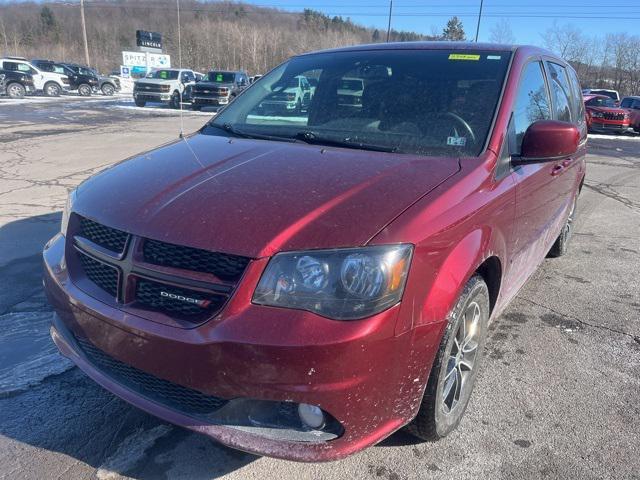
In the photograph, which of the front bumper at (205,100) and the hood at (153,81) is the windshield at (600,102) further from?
the hood at (153,81)

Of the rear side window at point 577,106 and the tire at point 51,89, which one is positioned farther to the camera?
the tire at point 51,89

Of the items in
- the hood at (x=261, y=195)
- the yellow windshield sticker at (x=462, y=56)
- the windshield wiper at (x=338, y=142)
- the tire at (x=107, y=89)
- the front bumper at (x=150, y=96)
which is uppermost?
the yellow windshield sticker at (x=462, y=56)

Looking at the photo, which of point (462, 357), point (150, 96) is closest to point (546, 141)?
point (462, 357)

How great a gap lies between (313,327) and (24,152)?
1065 cm

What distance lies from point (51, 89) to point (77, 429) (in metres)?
33.6

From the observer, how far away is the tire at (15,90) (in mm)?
27922

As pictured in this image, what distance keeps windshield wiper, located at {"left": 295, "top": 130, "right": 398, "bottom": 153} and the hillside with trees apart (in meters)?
54.9

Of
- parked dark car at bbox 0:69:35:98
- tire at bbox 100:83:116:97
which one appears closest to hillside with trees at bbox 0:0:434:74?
tire at bbox 100:83:116:97

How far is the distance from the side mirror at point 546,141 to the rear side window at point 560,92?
1.24 meters

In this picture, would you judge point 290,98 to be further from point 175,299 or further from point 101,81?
point 101,81

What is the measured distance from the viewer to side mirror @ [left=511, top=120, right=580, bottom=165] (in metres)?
2.68

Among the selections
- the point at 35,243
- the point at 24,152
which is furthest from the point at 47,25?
the point at 35,243

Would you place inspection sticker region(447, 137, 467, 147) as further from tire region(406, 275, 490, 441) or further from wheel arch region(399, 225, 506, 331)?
tire region(406, 275, 490, 441)

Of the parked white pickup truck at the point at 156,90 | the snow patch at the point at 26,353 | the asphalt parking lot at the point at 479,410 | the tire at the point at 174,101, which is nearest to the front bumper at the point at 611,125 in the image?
the tire at the point at 174,101
